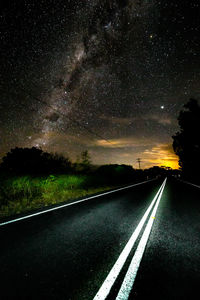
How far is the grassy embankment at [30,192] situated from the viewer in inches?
297

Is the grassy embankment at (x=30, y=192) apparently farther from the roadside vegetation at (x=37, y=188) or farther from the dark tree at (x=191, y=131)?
the dark tree at (x=191, y=131)

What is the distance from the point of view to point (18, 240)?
3332 mm

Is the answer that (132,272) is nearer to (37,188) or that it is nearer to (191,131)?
(37,188)

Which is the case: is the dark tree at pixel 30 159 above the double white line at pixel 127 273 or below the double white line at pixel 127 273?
above

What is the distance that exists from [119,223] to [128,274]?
250 centimetres

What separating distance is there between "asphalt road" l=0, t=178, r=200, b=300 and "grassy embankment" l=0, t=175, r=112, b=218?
3459 millimetres

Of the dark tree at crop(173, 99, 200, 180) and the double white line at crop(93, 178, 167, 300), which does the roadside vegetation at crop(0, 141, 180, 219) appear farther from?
the dark tree at crop(173, 99, 200, 180)

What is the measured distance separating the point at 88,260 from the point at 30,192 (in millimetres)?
8341

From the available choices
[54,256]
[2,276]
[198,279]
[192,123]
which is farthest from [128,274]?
[192,123]

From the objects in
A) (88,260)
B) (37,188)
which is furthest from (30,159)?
(88,260)

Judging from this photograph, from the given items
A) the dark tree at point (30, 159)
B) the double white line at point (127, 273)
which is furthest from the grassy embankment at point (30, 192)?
the dark tree at point (30, 159)

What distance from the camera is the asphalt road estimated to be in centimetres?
189

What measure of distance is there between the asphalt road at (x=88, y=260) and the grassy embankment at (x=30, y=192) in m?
3.46

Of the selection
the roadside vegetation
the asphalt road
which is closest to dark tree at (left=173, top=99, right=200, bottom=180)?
the roadside vegetation
